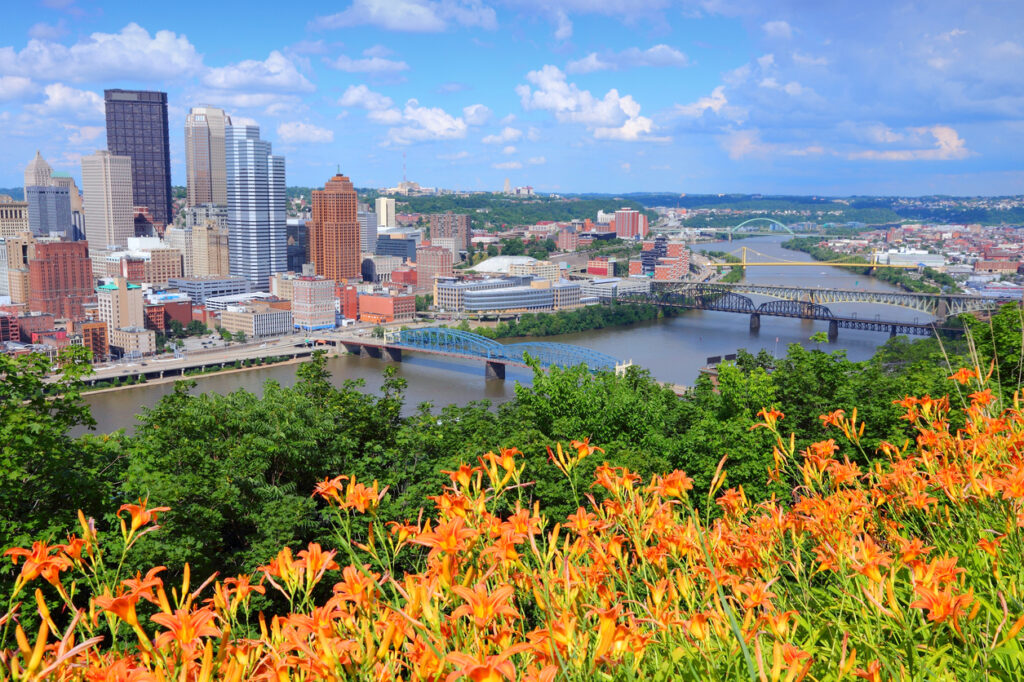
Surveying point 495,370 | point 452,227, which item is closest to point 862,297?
point 495,370

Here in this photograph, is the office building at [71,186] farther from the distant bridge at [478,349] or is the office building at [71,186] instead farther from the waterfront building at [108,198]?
the distant bridge at [478,349]

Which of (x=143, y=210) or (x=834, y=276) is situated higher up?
(x=143, y=210)

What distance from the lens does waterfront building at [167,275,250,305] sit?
32812mm

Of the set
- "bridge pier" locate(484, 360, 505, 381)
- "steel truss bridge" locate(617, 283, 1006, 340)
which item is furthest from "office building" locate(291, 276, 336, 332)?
"steel truss bridge" locate(617, 283, 1006, 340)

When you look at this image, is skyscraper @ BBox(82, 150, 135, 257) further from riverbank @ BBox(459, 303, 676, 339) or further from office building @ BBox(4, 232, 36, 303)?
→ riverbank @ BBox(459, 303, 676, 339)

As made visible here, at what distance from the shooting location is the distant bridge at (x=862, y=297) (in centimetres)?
2491

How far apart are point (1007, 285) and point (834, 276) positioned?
33.4 feet

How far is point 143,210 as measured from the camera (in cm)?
4984

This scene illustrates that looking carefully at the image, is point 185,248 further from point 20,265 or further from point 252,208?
point 20,265

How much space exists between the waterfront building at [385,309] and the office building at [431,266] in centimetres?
719

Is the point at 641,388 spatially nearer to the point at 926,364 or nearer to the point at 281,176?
the point at 926,364

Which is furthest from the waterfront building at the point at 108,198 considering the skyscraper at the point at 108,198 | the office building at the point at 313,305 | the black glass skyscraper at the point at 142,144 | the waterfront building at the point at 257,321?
the office building at the point at 313,305

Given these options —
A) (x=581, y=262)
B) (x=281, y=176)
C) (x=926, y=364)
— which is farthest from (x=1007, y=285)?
(x=281, y=176)

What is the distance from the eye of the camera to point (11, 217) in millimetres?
41719
